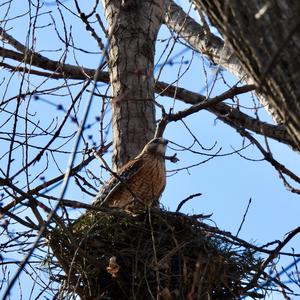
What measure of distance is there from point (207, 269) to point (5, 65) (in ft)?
12.0

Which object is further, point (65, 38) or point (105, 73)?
point (105, 73)

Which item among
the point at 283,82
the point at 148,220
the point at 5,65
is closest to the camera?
the point at 283,82

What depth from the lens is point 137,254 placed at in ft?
14.5

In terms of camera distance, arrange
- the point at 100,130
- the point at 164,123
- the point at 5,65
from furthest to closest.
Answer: the point at 5,65
the point at 100,130
the point at 164,123

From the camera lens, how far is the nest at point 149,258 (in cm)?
428

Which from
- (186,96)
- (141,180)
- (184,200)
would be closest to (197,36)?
(186,96)

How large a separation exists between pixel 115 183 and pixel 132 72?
1026 millimetres

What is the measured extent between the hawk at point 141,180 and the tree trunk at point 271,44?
3330 millimetres

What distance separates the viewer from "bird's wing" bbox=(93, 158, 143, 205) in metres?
5.75

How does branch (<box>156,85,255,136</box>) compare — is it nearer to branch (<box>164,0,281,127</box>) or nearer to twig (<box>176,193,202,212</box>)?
twig (<box>176,193,202,212</box>)

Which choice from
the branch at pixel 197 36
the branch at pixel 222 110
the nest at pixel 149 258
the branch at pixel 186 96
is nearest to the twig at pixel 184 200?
the nest at pixel 149 258

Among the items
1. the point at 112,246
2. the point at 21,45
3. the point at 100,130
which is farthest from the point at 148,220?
the point at 21,45

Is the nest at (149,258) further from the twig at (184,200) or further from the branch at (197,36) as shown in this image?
the branch at (197,36)

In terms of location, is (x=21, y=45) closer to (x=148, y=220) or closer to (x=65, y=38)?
(x=65, y=38)
